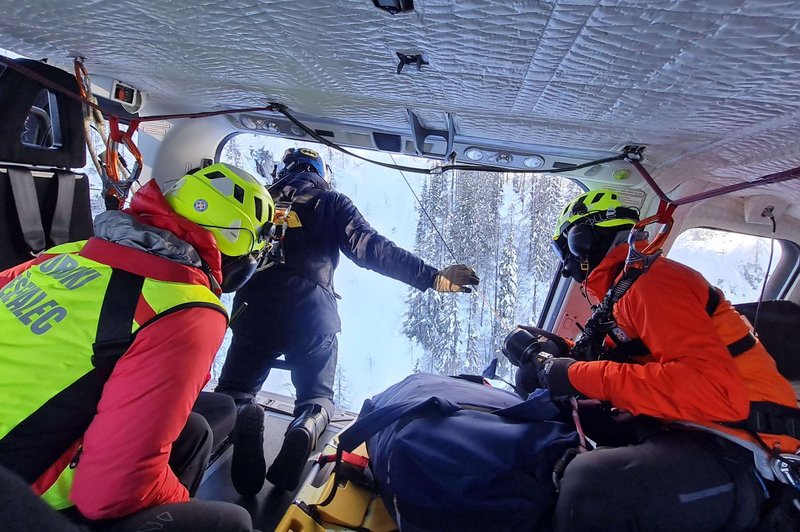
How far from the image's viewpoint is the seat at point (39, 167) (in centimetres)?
198

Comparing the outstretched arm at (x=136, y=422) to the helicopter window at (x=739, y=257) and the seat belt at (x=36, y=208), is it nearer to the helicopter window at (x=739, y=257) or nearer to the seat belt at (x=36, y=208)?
the seat belt at (x=36, y=208)

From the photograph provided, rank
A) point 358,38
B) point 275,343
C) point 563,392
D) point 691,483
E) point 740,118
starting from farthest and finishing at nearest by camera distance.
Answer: point 275,343, point 563,392, point 740,118, point 691,483, point 358,38

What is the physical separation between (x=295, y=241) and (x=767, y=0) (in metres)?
2.50

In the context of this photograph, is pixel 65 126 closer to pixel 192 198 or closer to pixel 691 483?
pixel 192 198

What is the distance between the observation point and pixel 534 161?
2895mm

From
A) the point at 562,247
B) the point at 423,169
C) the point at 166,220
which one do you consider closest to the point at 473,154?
the point at 423,169

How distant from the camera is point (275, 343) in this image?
2.71 meters

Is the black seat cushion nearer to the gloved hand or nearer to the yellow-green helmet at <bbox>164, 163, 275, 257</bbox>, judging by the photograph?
the yellow-green helmet at <bbox>164, 163, 275, 257</bbox>

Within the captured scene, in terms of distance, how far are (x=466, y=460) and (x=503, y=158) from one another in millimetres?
2150

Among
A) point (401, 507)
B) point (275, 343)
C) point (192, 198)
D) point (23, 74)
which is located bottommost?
point (401, 507)

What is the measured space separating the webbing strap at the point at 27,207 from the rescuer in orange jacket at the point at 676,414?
290 centimetres

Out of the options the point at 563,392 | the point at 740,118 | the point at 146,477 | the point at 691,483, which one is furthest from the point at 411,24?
the point at 691,483

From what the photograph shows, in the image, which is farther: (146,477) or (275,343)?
(275,343)

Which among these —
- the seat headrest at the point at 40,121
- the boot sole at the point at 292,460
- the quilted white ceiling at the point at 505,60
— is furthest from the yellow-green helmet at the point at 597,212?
the seat headrest at the point at 40,121
